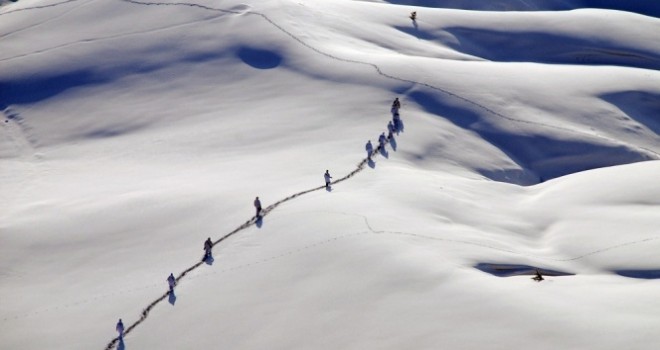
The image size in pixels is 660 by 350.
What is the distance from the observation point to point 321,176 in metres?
37.2

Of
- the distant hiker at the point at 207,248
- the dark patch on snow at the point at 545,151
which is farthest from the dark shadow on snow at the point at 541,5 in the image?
the distant hiker at the point at 207,248

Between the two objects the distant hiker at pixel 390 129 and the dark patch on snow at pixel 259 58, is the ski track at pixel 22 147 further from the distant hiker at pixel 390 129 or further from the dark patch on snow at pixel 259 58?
the distant hiker at pixel 390 129

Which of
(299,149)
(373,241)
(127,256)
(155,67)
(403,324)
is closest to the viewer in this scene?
(403,324)

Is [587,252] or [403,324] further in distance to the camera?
[587,252]

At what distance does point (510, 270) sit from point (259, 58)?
22.1 m

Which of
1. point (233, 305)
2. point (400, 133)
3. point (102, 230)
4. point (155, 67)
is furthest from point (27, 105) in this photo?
point (233, 305)

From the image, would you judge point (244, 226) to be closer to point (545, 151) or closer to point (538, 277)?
point (538, 277)

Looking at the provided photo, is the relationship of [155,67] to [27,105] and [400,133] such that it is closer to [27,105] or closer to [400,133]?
[27,105]

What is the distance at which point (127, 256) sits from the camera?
33.7 meters

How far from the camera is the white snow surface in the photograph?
28484 millimetres

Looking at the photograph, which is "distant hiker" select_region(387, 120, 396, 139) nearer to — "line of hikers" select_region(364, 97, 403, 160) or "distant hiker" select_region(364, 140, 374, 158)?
"line of hikers" select_region(364, 97, 403, 160)

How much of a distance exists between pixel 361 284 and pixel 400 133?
13.2m

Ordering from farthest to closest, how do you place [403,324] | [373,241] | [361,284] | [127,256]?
[127,256], [373,241], [361,284], [403,324]

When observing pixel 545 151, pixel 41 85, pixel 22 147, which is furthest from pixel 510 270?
pixel 41 85
